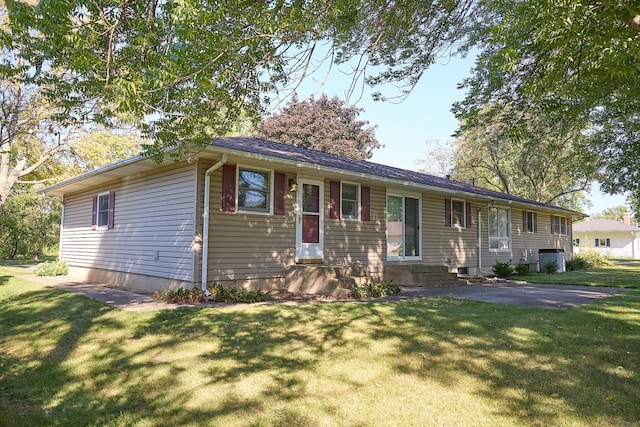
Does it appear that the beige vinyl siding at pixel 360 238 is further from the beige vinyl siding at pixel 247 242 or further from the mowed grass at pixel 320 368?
the mowed grass at pixel 320 368

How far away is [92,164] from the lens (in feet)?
60.4

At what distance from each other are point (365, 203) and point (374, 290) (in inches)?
123

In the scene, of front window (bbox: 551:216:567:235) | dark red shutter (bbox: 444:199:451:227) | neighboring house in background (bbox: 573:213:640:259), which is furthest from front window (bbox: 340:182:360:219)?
neighboring house in background (bbox: 573:213:640:259)

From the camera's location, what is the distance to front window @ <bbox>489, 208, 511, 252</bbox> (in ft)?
51.1

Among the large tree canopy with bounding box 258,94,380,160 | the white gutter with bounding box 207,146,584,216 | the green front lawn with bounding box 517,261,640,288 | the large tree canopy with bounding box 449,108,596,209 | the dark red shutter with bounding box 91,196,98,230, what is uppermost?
the large tree canopy with bounding box 258,94,380,160

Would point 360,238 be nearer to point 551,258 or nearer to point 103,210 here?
point 103,210

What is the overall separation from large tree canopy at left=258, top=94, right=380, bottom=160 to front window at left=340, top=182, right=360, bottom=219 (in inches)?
801

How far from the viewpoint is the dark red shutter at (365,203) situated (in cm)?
1082

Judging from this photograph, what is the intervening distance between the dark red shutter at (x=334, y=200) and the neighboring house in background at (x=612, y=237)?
3658 cm

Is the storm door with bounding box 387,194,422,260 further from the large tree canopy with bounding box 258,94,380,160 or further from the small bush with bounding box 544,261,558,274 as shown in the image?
the large tree canopy with bounding box 258,94,380,160

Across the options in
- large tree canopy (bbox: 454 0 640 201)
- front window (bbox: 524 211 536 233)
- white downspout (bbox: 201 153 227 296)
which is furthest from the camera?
front window (bbox: 524 211 536 233)

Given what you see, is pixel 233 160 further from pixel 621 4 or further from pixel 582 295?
pixel 582 295

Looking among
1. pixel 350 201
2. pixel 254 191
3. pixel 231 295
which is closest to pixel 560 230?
pixel 350 201

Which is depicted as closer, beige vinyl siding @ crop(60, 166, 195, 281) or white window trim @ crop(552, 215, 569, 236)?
beige vinyl siding @ crop(60, 166, 195, 281)
